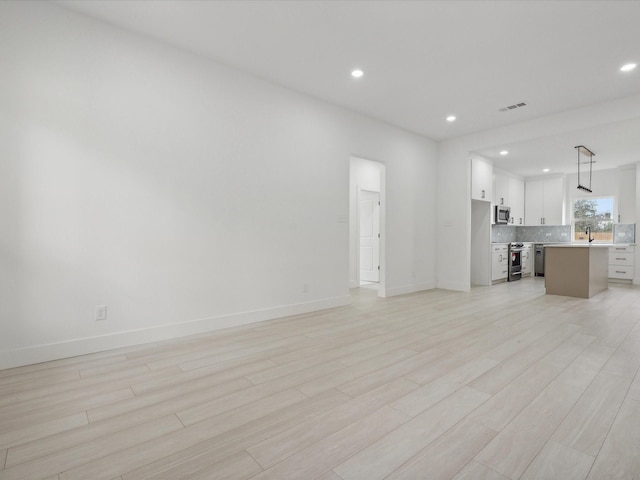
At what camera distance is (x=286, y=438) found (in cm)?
163

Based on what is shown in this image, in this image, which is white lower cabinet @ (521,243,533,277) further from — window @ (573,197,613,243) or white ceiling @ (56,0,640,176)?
white ceiling @ (56,0,640,176)

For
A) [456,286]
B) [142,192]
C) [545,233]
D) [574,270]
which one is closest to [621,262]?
[545,233]

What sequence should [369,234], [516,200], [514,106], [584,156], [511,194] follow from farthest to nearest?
[516,200] < [511,194] < [369,234] < [584,156] < [514,106]

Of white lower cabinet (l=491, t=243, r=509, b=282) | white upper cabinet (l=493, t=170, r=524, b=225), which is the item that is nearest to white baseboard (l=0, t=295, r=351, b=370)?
white lower cabinet (l=491, t=243, r=509, b=282)

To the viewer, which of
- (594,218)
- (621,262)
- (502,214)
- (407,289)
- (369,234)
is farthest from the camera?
(594,218)

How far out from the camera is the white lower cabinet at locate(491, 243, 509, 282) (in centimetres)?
709

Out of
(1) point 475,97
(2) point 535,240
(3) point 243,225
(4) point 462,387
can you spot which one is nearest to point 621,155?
(2) point 535,240

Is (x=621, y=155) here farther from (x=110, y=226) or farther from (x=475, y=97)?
(x=110, y=226)

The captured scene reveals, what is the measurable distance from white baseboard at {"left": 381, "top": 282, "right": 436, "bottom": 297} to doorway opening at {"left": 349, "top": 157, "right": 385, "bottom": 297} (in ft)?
1.58

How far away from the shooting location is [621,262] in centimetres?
743

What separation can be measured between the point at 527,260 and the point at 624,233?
2.20 m

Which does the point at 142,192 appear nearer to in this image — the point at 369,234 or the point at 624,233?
the point at 369,234

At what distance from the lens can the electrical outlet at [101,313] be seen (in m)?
2.88

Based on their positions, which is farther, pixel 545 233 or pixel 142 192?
pixel 545 233
